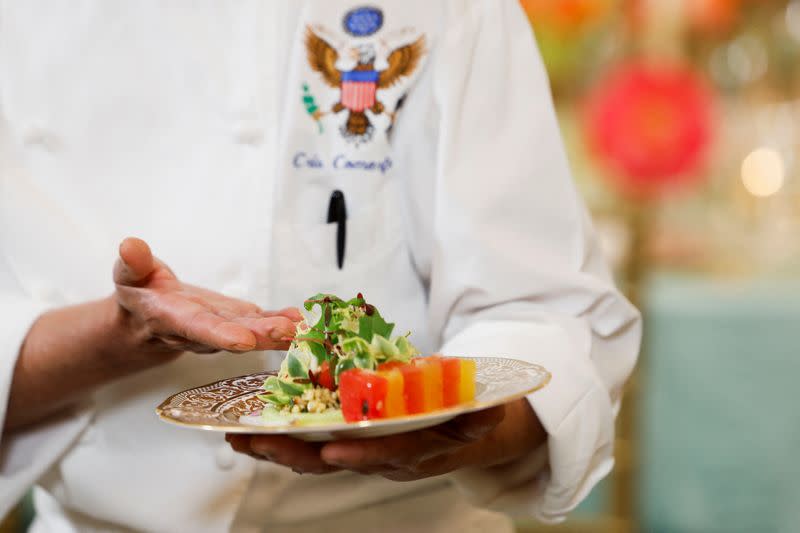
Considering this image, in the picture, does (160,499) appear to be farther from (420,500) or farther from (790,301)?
(790,301)

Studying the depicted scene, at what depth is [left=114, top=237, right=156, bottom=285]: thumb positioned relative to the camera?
88 cm

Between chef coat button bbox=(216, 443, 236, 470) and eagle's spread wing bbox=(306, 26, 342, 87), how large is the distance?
0.48 metres

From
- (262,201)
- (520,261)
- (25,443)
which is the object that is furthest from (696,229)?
(25,443)

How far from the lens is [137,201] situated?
1.17m

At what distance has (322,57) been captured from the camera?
1186 millimetres

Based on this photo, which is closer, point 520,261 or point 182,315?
point 182,315

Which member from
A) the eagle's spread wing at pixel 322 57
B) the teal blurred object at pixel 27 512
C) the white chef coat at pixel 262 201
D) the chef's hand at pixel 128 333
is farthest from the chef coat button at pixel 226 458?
the teal blurred object at pixel 27 512

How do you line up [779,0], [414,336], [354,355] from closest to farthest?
[354,355] < [414,336] < [779,0]

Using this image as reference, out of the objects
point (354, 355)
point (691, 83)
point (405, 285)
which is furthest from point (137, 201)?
point (691, 83)

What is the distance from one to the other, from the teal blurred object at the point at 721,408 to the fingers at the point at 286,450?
8.00 feet

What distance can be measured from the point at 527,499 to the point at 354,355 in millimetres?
455

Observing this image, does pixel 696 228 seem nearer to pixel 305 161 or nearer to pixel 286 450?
pixel 305 161

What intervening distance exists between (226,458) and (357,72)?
0.51 meters

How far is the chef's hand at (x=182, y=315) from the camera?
81 centimetres
